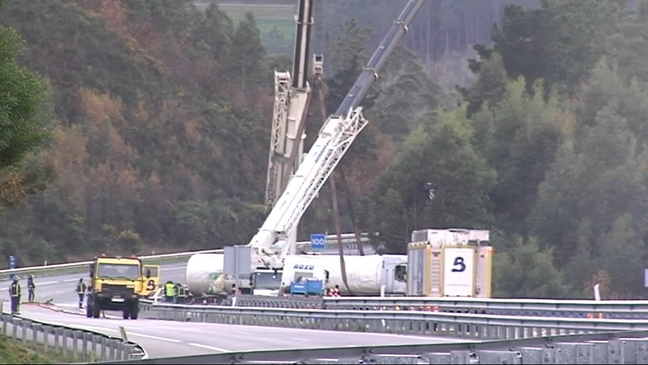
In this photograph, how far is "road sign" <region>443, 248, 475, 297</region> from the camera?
1957 inches

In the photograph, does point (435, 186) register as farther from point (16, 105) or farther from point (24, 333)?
point (16, 105)

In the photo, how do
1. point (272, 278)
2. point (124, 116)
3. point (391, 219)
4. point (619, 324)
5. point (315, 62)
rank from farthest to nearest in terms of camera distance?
point (124, 116) → point (391, 219) → point (315, 62) → point (272, 278) → point (619, 324)

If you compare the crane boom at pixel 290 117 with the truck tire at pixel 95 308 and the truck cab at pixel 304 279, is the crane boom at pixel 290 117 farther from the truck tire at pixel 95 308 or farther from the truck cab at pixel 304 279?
the truck tire at pixel 95 308

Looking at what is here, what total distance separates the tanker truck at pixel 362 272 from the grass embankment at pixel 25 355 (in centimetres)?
3299

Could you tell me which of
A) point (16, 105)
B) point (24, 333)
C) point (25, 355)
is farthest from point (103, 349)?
point (24, 333)

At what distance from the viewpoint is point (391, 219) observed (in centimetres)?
8994

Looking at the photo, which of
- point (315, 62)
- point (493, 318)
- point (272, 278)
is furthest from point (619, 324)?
point (315, 62)

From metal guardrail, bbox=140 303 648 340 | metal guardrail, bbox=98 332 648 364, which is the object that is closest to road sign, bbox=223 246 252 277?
metal guardrail, bbox=140 303 648 340

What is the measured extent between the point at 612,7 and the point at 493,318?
298ft

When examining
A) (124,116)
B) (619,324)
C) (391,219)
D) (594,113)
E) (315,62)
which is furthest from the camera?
(124,116)

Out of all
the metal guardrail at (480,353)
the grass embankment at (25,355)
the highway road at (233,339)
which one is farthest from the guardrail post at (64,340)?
the metal guardrail at (480,353)

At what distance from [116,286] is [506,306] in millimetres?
16015

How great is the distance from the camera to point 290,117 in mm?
65250

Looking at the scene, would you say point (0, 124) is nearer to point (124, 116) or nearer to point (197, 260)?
point (197, 260)
